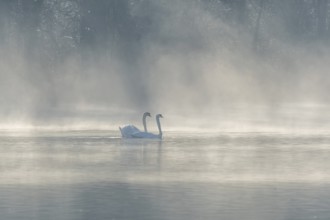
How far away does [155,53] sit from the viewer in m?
84.1

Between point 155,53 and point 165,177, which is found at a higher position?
point 155,53

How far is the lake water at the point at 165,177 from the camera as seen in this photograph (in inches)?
803

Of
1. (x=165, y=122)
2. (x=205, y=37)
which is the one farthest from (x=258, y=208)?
(x=205, y=37)

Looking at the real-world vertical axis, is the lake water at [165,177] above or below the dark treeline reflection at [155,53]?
below

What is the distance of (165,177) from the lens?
2566cm

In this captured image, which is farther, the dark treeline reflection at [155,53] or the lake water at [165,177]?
the dark treeline reflection at [155,53]

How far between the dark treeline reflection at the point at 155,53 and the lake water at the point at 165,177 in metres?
37.2

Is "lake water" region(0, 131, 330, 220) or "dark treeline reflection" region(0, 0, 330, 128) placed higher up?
"dark treeline reflection" region(0, 0, 330, 128)

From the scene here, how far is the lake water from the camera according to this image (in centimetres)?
2039

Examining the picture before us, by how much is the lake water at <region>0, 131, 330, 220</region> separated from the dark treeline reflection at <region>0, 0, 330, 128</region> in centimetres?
3715

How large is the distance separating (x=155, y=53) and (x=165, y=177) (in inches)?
2309

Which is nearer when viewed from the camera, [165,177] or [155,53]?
[165,177]

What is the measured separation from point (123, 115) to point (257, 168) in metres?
27.0

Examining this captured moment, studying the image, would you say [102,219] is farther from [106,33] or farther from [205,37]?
[205,37]
